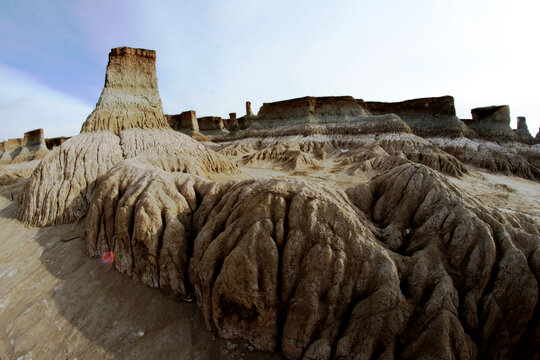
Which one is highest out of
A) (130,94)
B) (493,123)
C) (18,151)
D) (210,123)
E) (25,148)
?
(210,123)

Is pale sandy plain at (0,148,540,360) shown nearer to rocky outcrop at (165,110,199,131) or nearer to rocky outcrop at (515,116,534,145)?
rocky outcrop at (165,110,199,131)

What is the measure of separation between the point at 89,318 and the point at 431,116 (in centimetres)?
3546

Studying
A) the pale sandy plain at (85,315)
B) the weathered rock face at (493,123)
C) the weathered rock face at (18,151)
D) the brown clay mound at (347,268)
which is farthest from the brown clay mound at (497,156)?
the weathered rock face at (18,151)

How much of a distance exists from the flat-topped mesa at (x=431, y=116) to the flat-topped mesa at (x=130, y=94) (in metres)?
28.5

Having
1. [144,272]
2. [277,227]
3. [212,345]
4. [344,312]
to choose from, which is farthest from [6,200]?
[344,312]

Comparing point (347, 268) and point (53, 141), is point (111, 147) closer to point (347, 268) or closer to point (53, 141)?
point (347, 268)

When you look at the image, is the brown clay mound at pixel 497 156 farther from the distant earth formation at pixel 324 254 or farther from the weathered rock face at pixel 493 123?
the distant earth formation at pixel 324 254

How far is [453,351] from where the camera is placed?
266 centimetres

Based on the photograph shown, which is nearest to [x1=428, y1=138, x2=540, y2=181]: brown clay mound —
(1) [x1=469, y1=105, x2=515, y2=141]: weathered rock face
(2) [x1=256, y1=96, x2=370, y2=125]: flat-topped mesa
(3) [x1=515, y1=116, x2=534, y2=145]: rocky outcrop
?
(1) [x1=469, y1=105, x2=515, y2=141]: weathered rock face

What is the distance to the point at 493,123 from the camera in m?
28.6

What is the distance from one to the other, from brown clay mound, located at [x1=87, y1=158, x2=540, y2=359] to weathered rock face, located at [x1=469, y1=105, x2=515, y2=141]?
32417mm

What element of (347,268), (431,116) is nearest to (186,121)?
(431,116)

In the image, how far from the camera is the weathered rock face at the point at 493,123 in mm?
27231

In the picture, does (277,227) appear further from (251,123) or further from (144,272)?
(251,123)
